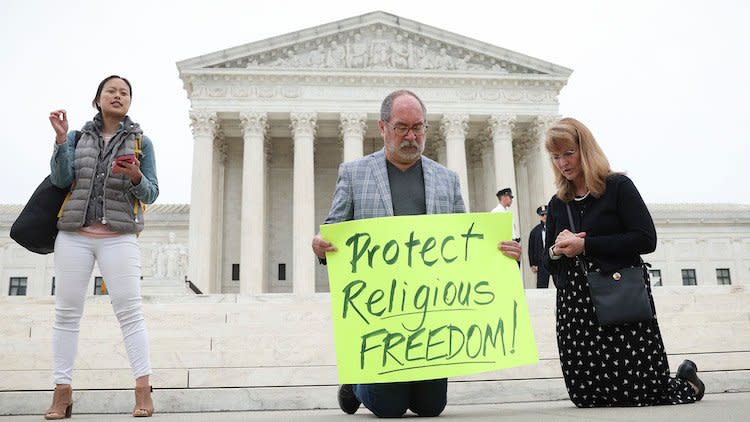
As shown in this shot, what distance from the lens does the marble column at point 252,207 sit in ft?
107

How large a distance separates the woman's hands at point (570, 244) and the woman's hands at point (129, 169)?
13.3 ft

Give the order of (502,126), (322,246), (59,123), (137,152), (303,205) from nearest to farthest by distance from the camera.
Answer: (322,246) → (59,123) → (137,152) → (303,205) → (502,126)

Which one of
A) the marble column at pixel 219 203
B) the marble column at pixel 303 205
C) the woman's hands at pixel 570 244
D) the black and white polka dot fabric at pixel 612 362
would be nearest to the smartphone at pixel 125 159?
the woman's hands at pixel 570 244

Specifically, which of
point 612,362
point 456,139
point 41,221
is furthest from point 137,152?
point 456,139

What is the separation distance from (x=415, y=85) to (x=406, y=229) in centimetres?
3257

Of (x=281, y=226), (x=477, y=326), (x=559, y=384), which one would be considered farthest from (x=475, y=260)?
(x=281, y=226)

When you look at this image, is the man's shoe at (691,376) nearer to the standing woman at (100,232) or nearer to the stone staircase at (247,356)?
the stone staircase at (247,356)

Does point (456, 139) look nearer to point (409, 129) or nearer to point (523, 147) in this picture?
point (523, 147)

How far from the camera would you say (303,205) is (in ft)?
111

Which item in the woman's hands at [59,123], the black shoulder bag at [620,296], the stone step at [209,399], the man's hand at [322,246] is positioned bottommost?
the stone step at [209,399]

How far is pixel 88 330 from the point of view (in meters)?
11.9

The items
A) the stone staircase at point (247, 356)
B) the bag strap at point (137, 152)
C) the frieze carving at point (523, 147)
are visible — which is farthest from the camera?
the frieze carving at point (523, 147)

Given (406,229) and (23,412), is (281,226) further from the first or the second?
(406,229)

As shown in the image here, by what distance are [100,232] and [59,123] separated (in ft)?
3.63
